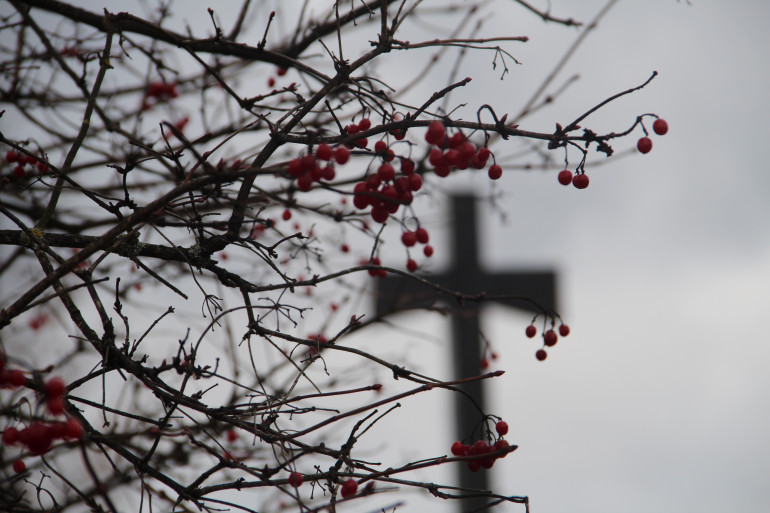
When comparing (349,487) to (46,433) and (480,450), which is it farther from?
(46,433)

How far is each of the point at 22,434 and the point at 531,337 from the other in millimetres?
2015

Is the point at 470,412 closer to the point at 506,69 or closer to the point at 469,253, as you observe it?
the point at 469,253

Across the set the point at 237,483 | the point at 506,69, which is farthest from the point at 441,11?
the point at 237,483

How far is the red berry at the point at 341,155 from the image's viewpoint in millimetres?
2008

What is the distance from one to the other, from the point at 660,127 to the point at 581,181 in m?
0.35

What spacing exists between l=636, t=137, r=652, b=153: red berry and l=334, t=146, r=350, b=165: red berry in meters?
1.03

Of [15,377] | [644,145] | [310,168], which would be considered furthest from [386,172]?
[15,377]

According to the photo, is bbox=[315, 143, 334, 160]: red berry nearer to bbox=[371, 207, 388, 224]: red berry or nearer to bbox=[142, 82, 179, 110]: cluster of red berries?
bbox=[371, 207, 388, 224]: red berry

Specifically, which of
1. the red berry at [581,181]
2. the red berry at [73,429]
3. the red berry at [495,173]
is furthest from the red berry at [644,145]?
the red berry at [73,429]

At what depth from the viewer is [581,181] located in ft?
7.46

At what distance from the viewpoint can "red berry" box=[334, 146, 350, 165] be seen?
2.01 m

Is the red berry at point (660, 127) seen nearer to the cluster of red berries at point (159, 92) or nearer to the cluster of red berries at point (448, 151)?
the cluster of red berries at point (448, 151)

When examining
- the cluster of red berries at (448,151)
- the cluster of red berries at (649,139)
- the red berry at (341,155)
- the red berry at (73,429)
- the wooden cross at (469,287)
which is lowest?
the red berry at (73,429)

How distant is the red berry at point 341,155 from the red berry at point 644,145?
1031 millimetres
